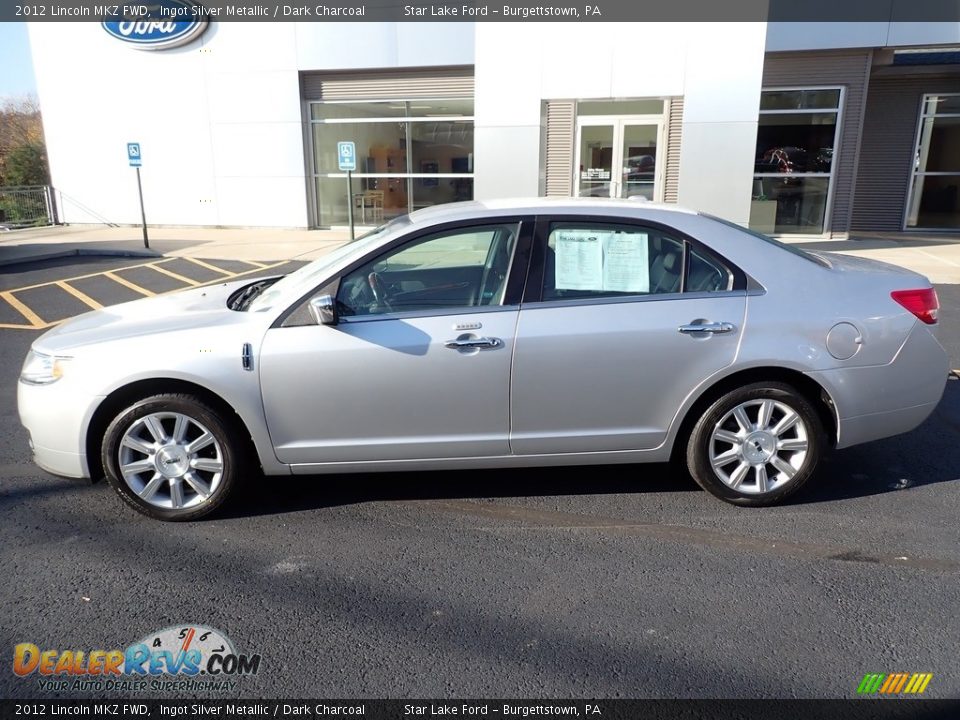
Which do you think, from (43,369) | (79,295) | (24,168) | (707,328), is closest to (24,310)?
(79,295)

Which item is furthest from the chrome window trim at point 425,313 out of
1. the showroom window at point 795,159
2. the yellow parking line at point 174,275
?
the showroom window at point 795,159

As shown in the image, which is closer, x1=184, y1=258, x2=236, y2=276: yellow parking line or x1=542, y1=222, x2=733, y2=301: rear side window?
x1=542, y1=222, x2=733, y2=301: rear side window

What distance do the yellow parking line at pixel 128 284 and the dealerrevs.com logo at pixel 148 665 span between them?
853 centimetres

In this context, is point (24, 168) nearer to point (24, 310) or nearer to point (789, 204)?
point (24, 310)

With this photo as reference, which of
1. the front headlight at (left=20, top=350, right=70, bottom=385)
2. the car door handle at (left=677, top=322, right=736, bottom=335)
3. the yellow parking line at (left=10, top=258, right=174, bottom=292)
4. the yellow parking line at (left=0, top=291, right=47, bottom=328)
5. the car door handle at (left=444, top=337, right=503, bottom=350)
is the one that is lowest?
the yellow parking line at (left=0, top=291, right=47, bottom=328)

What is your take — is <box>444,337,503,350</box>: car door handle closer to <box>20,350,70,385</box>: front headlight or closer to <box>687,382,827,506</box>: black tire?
<box>687,382,827,506</box>: black tire

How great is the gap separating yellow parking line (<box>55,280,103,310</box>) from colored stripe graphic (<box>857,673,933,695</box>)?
29.7 ft

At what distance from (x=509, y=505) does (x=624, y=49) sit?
450 inches

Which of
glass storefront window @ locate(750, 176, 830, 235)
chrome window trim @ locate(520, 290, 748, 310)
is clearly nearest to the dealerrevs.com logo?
chrome window trim @ locate(520, 290, 748, 310)

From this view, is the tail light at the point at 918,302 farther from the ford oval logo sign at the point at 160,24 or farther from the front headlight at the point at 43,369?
the ford oval logo sign at the point at 160,24

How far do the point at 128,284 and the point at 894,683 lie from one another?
37.8ft

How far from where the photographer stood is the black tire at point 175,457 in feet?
11.6

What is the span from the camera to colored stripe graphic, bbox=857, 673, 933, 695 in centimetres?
249

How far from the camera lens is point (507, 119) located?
1362 centimetres
